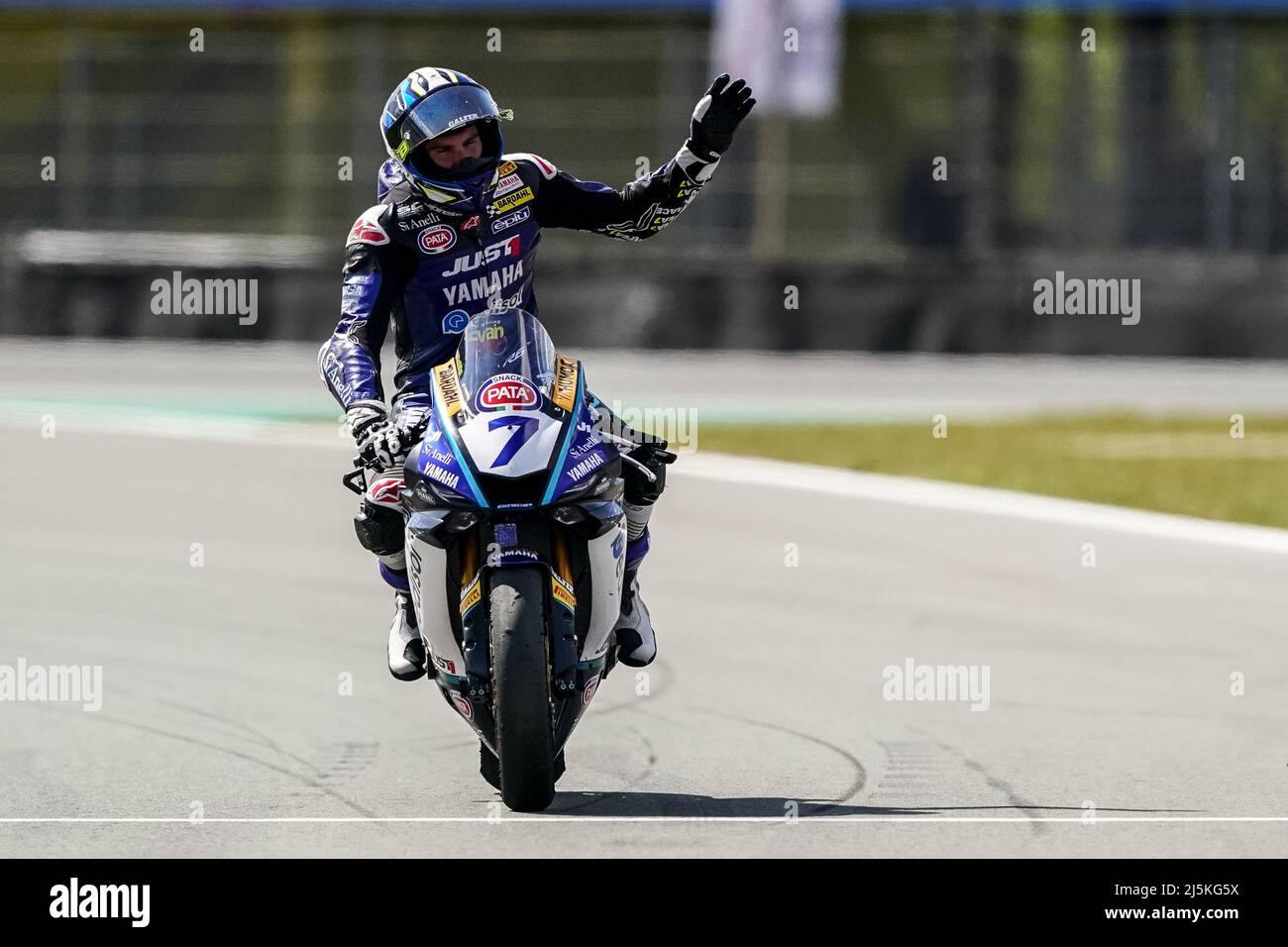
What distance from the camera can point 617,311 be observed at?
2173 cm

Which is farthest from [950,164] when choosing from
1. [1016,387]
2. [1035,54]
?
[1016,387]

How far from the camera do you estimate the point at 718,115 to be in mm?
7020

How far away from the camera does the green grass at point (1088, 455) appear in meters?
13.8

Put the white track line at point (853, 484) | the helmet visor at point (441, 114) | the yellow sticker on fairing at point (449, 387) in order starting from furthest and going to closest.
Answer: the white track line at point (853, 484), the helmet visor at point (441, 114), the yellow sticker on fairing at point (449, 387)

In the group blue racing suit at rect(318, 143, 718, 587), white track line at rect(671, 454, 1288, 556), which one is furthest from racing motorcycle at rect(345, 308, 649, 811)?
white track line at rect(671, 454, 1288, 556)

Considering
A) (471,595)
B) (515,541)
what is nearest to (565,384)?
(515,541)

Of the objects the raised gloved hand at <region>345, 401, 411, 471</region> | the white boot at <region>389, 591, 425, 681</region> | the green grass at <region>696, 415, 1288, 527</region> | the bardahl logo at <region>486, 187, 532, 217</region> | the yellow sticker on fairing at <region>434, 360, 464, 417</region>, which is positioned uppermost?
the bardahl logo at <region>486, 187, 532, 217</region>

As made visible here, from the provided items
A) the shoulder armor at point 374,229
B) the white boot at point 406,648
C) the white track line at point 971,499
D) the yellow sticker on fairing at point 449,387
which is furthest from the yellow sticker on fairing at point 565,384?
the white track line at point 971,499

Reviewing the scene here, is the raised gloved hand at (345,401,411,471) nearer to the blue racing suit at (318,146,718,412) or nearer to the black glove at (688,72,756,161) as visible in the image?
the blue racing suit at (318,146,718,412)

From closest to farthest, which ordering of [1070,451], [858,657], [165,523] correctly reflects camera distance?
[858,657]
[165,523]
[1070,451]

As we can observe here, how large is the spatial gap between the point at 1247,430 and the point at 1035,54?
220 inches

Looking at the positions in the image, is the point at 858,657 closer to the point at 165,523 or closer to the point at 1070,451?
the point at 165,523

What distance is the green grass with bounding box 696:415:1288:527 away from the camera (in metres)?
13.8

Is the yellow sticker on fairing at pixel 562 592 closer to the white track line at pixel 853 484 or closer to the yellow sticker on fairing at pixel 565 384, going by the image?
the yellow sticker on fairing at pixel 565 384
